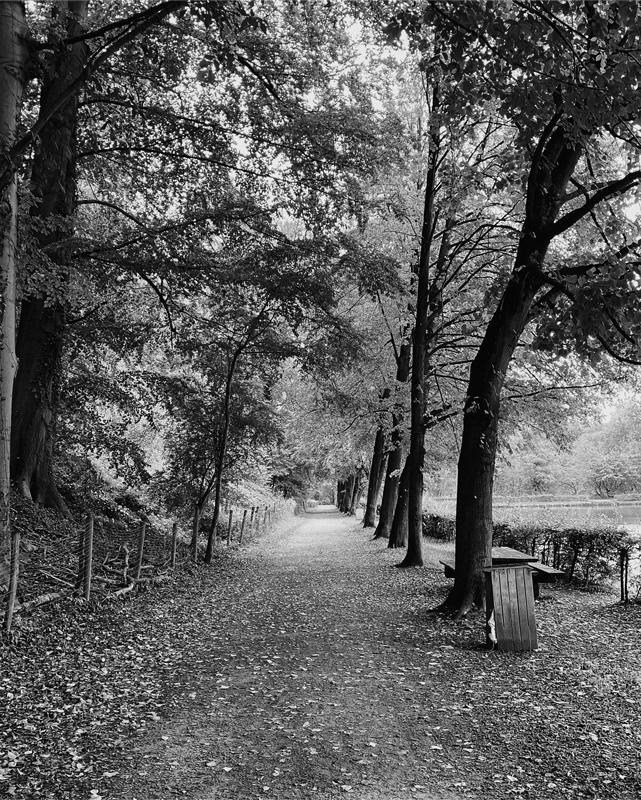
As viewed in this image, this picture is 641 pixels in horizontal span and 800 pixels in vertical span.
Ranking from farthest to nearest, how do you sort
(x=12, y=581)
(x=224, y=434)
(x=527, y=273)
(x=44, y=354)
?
(x=224, y=434) < (x=44, y=354) < (x=527, y=273) < (x=12, y=581)

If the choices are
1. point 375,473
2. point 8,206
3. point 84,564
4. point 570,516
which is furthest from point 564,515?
point 8,206

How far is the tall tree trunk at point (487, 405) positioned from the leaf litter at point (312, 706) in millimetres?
864

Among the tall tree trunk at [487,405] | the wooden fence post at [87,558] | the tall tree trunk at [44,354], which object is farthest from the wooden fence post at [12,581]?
the tall tree trunk at [487,405]

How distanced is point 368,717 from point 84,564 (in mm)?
5050

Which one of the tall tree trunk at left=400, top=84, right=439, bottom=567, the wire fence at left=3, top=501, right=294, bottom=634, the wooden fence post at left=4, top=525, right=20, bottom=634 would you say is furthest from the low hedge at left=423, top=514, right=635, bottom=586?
the wooden fence post at left=4, top=525, right=20, bottom=634

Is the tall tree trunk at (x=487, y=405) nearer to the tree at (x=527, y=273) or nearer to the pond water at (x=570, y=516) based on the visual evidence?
the tree at (x=527, y=273)

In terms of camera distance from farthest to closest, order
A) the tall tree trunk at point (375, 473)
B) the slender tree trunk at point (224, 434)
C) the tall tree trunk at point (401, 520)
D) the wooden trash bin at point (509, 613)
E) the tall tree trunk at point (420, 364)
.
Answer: the tall tree trunk at point (375, 473) < the tall tree trunk at point (401, 520) < the slender tree trunk at point (224, 434) < the tall tree trunk at point (420, 364) < the wooden trash bin at point (509, 613)

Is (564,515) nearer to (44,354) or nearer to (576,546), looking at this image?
(576,546)

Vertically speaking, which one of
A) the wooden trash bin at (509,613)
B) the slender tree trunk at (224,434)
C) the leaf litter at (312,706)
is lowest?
the leaf litter at (312,706)

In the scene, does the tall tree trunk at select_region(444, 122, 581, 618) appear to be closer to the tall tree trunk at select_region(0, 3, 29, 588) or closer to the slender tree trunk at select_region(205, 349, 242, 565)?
the tall tree trunk at select_region(0, 3, 29, 588)

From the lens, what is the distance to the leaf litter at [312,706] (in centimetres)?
417

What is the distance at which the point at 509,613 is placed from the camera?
24.9ft

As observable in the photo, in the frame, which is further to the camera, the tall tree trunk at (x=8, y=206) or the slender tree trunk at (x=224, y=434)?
the slender tree trunk at (x=224, y=434)

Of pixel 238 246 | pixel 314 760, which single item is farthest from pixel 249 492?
pixel 314 760
